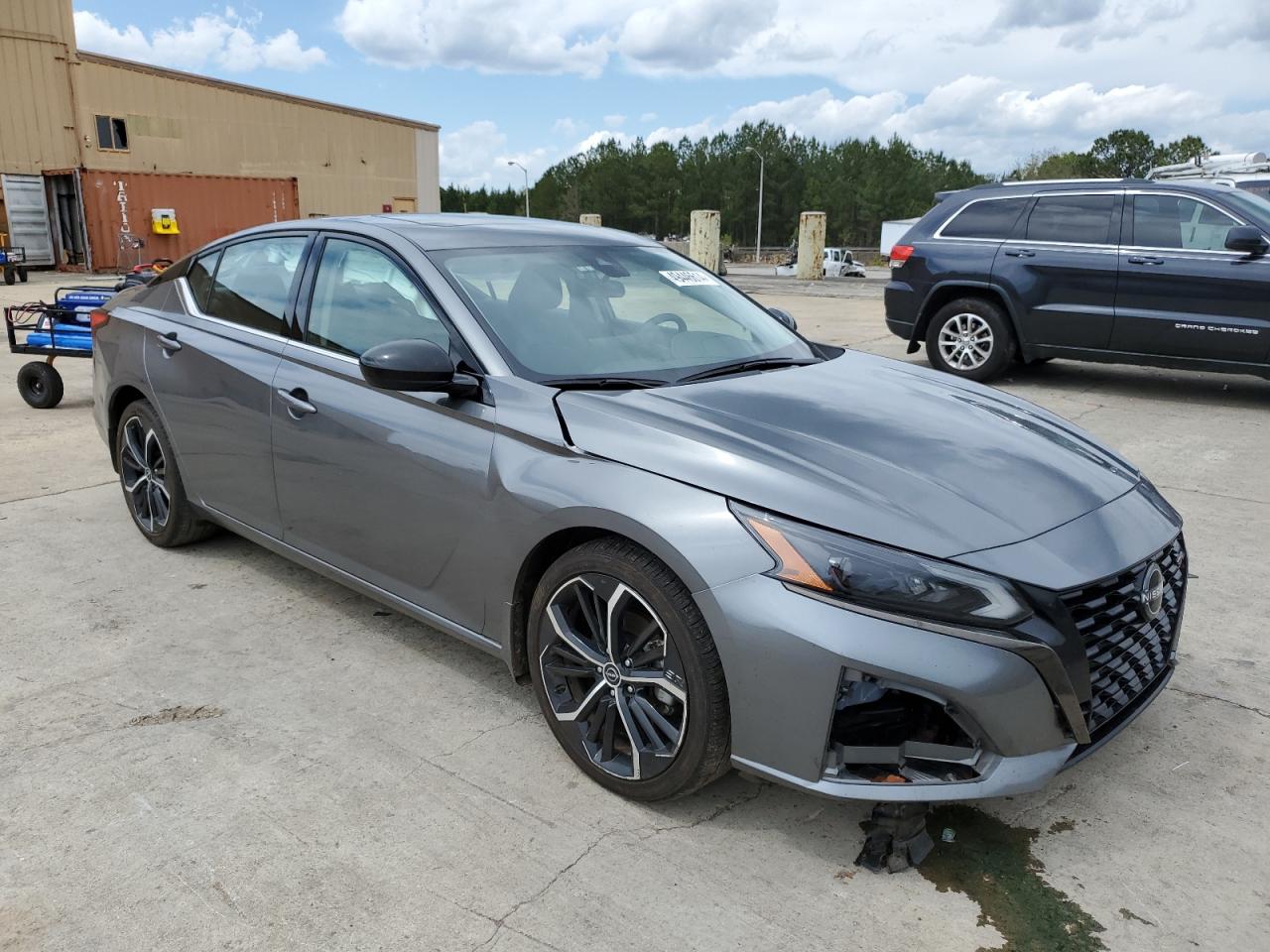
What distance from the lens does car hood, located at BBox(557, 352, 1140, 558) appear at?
7.89 ft

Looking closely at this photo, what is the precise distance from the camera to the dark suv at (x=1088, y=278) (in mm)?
7766

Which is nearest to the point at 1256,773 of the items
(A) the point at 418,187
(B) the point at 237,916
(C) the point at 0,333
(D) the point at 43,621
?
(B) the point at 237,916

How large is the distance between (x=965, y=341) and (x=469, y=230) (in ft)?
21.5

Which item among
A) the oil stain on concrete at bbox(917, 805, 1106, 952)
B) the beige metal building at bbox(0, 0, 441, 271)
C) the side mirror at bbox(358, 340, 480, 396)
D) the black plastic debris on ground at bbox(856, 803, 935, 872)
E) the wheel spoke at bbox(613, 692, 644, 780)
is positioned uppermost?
the beige metal building at bbox(0, 0, 441, 271)

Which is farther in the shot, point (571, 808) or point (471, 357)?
point (471, 357)

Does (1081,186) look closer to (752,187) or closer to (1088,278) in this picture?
(1088,278)

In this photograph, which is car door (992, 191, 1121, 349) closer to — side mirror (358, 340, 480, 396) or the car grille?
the car grille

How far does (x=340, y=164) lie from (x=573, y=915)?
40.7m

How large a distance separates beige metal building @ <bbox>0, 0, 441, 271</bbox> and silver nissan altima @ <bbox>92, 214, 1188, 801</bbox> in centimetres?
2611

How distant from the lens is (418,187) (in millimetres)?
43688

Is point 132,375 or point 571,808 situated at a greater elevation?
point 132,375

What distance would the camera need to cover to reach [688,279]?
3945 mm

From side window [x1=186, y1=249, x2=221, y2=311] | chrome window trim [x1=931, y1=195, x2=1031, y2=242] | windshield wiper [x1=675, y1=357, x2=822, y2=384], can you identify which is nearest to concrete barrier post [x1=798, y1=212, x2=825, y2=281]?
chrome window trim [x1=931, y1=195, x2=1031, y2=242]

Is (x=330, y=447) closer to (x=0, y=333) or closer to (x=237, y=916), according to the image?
(x=237, y=916)
